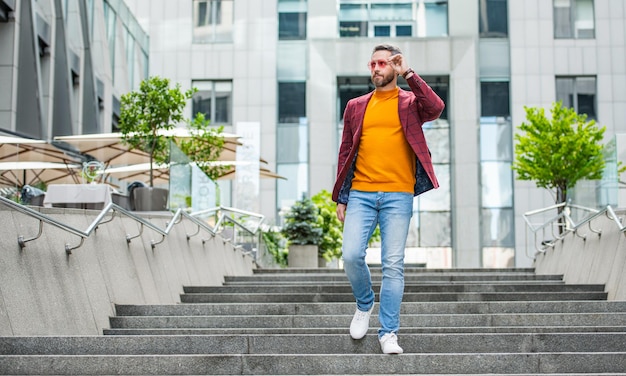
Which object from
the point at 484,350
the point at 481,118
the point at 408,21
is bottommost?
the point at 484,350

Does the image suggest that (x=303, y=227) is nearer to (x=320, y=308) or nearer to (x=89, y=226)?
(x=320, y=308)

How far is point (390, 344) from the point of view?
5.91 meters

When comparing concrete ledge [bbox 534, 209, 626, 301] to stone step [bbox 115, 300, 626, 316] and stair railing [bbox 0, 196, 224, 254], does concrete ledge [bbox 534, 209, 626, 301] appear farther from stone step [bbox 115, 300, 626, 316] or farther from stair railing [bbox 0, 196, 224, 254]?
stair railing [bbox 0, 196, 224, 254]

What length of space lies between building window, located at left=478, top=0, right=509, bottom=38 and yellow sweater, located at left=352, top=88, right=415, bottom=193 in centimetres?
2768

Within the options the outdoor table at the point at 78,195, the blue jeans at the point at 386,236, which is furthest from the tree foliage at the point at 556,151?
the blue jeans at the point at 386,236

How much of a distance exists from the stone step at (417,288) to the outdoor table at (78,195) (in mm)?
3395

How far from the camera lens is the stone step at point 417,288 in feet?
35.3

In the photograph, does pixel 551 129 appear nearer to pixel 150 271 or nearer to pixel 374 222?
pixel 150 271

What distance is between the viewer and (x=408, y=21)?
32938 mm

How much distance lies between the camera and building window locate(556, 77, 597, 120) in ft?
106

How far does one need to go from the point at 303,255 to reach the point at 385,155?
15.3m

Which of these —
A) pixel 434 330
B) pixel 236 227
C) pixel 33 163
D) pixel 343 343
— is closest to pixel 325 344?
pixel 343 343

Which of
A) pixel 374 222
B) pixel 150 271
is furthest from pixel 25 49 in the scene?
pixel 374 222

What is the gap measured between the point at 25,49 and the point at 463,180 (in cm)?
1487
